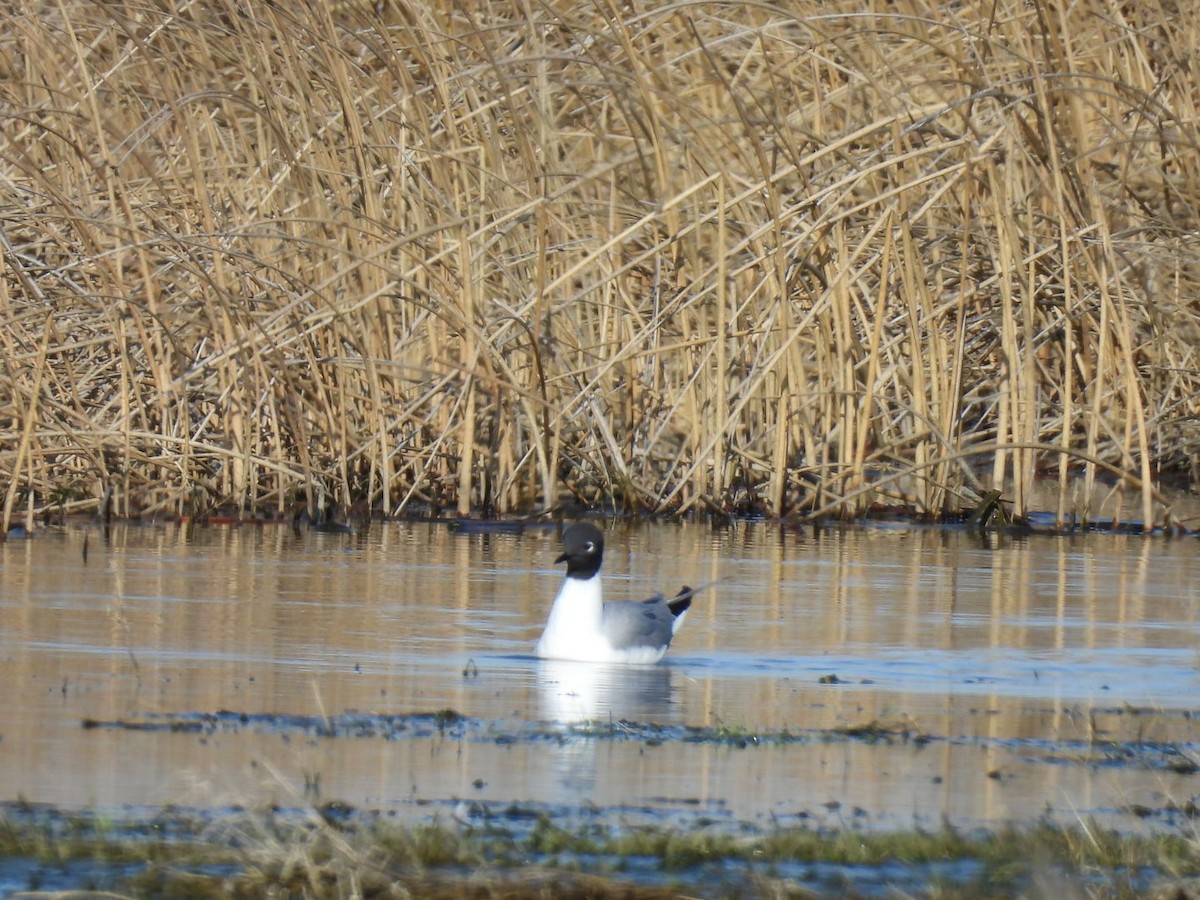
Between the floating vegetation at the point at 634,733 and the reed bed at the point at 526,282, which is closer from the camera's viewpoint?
the floating vegetation at the point at 634,733

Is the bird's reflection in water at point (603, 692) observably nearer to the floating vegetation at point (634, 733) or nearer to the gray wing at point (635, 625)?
the gray wing at point (635, 625)

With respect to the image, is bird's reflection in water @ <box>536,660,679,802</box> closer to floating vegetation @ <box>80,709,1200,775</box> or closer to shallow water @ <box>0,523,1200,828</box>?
shallow water @ <box>0,523,1200,828</box>

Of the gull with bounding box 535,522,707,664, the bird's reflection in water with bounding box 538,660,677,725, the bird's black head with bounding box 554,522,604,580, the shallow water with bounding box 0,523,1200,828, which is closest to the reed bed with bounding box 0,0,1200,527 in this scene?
the shallow water with bounding box 0,523,1200,828

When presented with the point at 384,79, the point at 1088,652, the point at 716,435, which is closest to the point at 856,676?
the point at 1088,652

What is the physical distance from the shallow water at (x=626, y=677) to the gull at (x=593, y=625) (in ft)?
→ 0.24

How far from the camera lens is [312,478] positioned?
11.2 meters

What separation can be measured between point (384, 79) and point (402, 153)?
3.61 ft

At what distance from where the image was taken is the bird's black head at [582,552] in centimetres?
778

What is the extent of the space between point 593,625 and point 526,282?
15.8 ft

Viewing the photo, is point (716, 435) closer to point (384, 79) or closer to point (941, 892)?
point (384, 79)

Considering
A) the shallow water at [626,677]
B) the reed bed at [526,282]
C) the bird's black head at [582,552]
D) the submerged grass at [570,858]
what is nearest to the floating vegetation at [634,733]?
the shallow water at [626,677]

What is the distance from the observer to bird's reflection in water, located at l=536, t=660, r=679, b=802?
5.62 metres

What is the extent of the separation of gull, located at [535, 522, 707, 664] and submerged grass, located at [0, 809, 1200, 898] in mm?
2789

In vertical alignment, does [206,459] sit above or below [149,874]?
above
